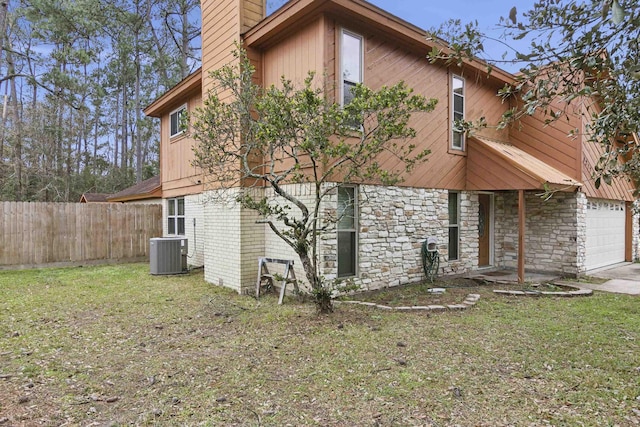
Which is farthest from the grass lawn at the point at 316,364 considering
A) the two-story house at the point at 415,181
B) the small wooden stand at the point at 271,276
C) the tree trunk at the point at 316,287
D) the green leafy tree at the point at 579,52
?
the green leafy tree at the point at 579,52

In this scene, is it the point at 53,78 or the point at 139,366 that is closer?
the point at 139,366

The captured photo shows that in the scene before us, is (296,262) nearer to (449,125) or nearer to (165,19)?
(449,125)

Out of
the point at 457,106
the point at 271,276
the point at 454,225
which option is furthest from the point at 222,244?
the point at 457,106

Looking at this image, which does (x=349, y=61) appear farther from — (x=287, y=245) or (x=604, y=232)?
(x=604, y=232)

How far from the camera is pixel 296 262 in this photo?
681 cm

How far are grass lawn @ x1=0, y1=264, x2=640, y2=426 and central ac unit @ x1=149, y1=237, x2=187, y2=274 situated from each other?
2.98 meters

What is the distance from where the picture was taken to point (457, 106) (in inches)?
348

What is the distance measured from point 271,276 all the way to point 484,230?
581 centimetres

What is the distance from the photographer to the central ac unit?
31.1 feet

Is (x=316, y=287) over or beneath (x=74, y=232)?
beneath

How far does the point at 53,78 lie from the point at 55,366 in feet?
53.3

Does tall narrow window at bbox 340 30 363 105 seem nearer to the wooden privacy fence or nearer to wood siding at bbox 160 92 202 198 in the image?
wood siding at bbox 160 92 202 198

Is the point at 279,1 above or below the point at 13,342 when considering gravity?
above

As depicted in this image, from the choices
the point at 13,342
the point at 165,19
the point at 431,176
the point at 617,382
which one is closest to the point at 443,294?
the point at 431,176
